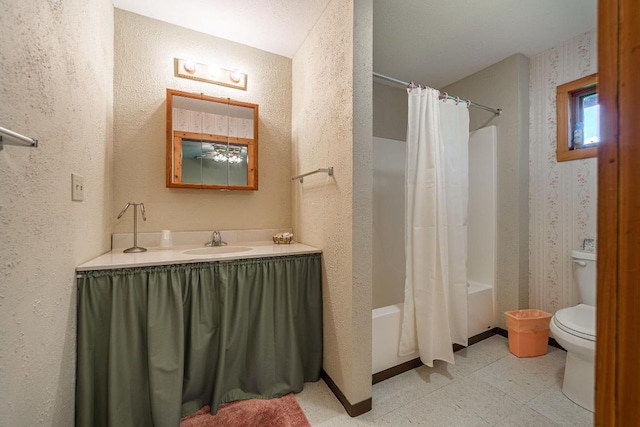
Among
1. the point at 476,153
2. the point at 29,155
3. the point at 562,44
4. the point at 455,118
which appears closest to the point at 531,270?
the point at 476,153

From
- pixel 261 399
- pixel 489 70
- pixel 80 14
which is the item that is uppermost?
pixel 489 70

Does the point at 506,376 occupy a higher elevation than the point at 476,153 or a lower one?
lower

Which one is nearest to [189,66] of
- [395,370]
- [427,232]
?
[427,232]

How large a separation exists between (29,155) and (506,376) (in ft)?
8.59

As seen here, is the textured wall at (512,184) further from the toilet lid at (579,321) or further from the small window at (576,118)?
the toilet lid at (579,321)

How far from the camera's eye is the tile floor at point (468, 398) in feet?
4.16

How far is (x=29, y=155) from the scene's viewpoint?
77cm

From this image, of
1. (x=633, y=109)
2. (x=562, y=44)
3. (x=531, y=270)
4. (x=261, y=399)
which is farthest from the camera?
(x=531, y=270)

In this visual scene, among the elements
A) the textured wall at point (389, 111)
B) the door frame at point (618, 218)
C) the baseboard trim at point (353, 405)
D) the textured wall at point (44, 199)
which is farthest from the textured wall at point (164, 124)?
the door frame at point (618, 218)

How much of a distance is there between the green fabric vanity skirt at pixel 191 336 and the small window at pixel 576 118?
212 centimetres

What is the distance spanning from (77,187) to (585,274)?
→ 3071mm

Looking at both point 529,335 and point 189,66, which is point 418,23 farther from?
point 529,335

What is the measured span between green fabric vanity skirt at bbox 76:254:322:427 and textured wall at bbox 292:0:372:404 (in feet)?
0.61

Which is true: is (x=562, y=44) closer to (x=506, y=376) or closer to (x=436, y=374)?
(x=506, y=376)
